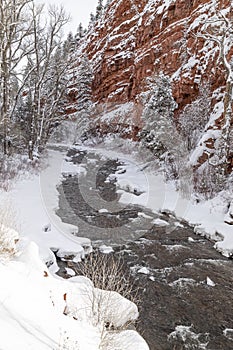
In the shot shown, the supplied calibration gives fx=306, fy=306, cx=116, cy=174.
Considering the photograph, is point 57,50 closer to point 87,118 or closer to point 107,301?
point 87,118

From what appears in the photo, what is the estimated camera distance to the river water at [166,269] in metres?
5.43

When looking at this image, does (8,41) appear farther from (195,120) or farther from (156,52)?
(156,52)

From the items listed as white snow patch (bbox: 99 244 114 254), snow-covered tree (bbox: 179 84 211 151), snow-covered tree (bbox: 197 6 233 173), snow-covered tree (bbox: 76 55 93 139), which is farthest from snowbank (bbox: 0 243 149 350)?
snow-covered tree (bbox: 76 55 93 139)

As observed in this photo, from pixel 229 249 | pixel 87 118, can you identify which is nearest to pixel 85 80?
pixel 87 118

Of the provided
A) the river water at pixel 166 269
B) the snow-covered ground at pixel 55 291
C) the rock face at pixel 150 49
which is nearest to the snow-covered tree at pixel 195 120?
the rock face at pixel 150 49

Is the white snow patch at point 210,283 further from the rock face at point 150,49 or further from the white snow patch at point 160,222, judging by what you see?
the rock face at point 150,49

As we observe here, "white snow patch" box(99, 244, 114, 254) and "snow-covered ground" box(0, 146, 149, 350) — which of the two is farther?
"white snow patch" box(99, 244, 114, 254)

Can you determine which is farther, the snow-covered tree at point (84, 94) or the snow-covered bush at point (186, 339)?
the snow-covered tree at point (84, 94)

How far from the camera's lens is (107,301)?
4.60 meters

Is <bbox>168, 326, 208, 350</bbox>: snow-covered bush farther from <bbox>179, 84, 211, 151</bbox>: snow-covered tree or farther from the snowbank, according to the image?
<bbox>179, 84, 211, 151</bbox>: snow-covered tree

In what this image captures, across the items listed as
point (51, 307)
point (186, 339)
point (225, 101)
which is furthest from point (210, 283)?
point (225, 101)

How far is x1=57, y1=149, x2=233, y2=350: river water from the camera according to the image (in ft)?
17.8

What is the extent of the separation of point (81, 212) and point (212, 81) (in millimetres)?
12717

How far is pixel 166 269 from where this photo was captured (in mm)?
7688
